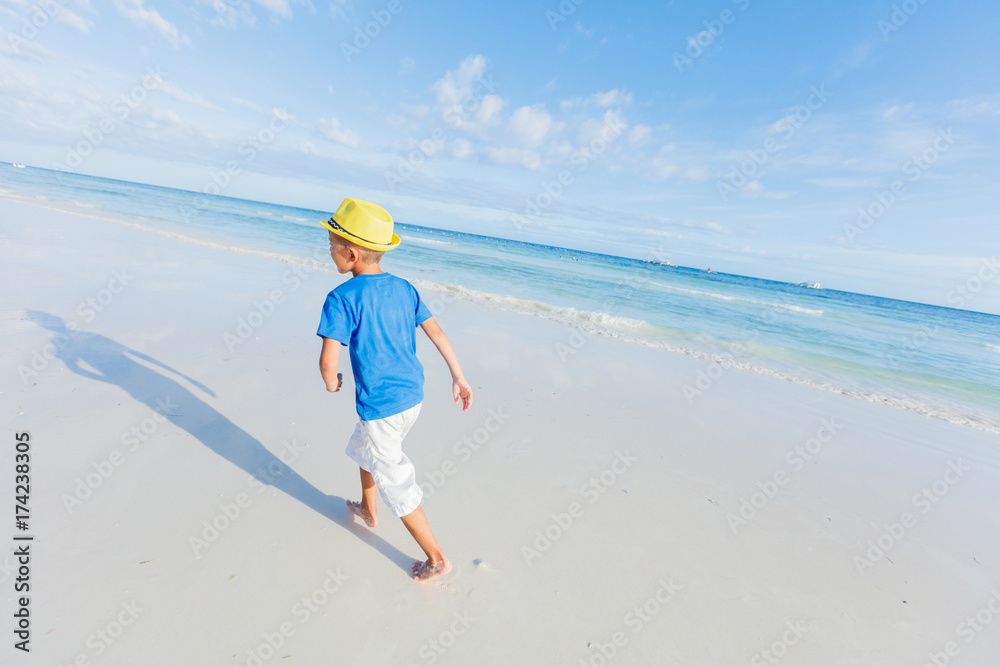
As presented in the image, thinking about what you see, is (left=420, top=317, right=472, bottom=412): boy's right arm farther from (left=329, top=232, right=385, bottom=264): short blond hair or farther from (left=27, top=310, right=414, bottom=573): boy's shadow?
(left=27, top=310, right=414, bottom=573): boy's shadow

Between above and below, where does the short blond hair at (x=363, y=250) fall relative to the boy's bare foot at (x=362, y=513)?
above

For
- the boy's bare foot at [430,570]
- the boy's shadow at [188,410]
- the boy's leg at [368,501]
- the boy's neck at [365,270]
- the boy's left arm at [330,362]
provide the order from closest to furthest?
the boy's left arm at [330,362] < the boy's neck at [365,270] < the boy's bare foot at [430,570] < the boy's leg at [368,501] < the boy's shadow at [188,410]

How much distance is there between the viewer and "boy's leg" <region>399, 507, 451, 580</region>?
7.09ft

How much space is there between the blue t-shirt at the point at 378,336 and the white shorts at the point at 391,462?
0.06m

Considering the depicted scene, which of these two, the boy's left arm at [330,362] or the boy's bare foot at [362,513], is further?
the boy's bare foot at [362,513]

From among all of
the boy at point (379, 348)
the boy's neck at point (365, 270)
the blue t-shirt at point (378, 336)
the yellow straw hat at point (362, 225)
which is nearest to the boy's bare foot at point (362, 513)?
the boy at point (379, 348)

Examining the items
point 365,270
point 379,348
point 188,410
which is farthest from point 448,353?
point 188,410

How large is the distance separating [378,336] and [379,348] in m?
0.06

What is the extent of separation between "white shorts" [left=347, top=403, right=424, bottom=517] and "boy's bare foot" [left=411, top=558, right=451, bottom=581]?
1.15ft

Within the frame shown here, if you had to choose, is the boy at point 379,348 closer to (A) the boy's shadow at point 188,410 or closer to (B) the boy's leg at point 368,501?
(B) the boy's leg at point 368,501

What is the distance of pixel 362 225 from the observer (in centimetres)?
197

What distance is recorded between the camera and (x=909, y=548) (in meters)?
3.04

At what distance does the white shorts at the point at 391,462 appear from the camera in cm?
214

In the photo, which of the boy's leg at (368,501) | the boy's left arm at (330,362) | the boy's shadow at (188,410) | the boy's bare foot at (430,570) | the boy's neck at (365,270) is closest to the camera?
the boy's left arm at (330,362)
